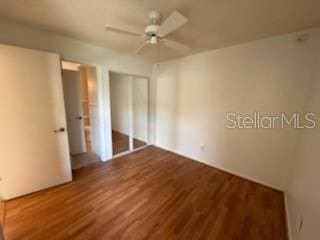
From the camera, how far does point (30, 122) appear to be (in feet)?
6.61

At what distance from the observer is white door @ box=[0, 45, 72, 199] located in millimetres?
1838

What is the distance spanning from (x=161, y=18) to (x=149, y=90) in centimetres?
229

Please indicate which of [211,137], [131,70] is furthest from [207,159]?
[131,70]

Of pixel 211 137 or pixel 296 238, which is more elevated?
pixel 211 137

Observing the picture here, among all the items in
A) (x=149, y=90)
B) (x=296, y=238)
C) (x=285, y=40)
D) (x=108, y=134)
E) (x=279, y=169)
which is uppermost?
(x=285, y=40)

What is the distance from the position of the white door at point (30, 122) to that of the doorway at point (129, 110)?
1.48 meters

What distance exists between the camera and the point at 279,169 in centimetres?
230

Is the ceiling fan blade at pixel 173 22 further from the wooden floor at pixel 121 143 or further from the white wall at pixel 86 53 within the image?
the wooden floor at pixel 121 143

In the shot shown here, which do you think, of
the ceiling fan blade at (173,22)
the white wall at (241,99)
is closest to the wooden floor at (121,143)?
the white wall at (241,99)

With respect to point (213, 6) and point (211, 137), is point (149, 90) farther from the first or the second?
point (213, 6)

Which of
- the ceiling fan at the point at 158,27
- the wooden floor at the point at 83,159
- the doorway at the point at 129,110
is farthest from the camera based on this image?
the doorway at the point at 129,110

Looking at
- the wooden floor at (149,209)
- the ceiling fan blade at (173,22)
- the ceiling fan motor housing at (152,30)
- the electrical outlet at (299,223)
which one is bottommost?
the wooden floor at (149,209)

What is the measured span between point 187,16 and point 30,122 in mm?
2480

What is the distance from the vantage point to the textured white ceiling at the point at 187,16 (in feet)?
4.91
